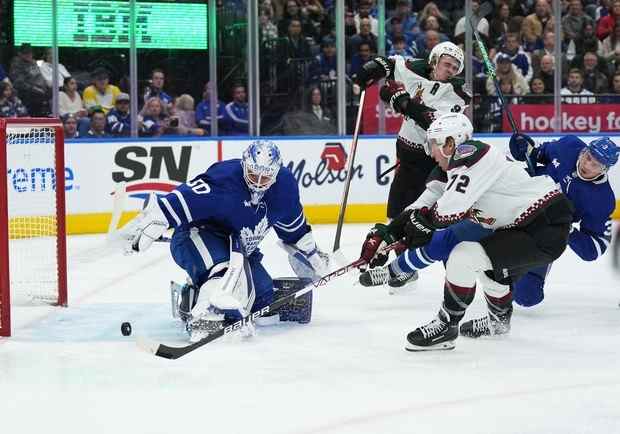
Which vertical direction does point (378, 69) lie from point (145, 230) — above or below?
above

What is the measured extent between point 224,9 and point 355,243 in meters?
2.35

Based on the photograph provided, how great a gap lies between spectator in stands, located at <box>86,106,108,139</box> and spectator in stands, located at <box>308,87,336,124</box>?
1562 mm

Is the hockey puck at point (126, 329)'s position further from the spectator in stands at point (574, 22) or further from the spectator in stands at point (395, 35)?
the spectator in stands at point (574, 22)

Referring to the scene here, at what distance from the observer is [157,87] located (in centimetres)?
804

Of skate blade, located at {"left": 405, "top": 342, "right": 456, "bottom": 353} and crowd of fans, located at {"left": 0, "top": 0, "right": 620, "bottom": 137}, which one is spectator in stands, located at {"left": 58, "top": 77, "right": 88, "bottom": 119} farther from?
skate blade, located at {"left": 405, "top": 342, "right": 456, "bottom": 353}

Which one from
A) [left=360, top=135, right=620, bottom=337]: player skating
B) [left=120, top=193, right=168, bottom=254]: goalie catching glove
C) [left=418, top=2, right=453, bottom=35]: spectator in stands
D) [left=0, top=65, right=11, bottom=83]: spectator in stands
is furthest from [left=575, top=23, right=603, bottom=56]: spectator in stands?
[left=120, top=193, right=168, bottom=254]: goalie catching glove

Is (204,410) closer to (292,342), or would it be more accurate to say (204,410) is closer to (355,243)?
(292,342)

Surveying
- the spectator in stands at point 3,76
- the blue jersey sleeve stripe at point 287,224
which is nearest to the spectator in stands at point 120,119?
the spectator in stands at point 3,76

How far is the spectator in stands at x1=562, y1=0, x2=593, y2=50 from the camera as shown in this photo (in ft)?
28.8

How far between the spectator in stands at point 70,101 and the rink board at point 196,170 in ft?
1.27

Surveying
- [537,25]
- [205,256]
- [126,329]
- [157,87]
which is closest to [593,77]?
[537,25]

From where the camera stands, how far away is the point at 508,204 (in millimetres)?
3729

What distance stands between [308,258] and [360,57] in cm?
434

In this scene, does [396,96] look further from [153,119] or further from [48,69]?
[48,69]
